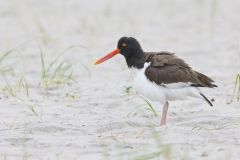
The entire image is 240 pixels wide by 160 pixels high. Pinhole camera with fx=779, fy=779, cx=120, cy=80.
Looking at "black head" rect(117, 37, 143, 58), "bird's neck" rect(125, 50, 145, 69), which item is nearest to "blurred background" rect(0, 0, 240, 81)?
"black head" rect(117, 37, 143, 58)

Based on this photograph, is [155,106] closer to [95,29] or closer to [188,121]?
[188,121]

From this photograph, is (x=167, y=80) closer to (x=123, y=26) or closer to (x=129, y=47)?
(x=129, y=47)

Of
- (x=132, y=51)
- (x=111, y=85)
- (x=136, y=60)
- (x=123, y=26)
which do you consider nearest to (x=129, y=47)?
(x=132, y=51)

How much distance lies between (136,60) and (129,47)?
274 mm

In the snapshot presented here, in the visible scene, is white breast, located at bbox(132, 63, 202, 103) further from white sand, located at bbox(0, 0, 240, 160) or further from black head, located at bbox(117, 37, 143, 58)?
black head, located at bbox(117, 37, 143, 58)

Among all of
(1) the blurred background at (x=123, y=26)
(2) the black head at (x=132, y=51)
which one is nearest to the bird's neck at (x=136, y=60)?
(2) the black head at (x=132, y=51)

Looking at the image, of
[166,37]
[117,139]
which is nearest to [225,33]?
[166,37]

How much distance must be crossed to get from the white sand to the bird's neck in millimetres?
482

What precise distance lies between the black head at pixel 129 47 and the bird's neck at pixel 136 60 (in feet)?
0.04

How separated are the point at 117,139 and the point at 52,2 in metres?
9.32

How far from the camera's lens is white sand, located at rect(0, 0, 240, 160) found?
623 cm

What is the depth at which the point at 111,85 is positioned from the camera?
9.46m

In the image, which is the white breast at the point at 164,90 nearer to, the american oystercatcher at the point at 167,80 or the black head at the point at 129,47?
the american oystercatcher at the point at 167,80

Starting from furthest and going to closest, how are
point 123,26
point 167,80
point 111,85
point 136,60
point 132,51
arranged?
point 123,26, point 111,85, point 132,51, point 136,60, point 167,80
